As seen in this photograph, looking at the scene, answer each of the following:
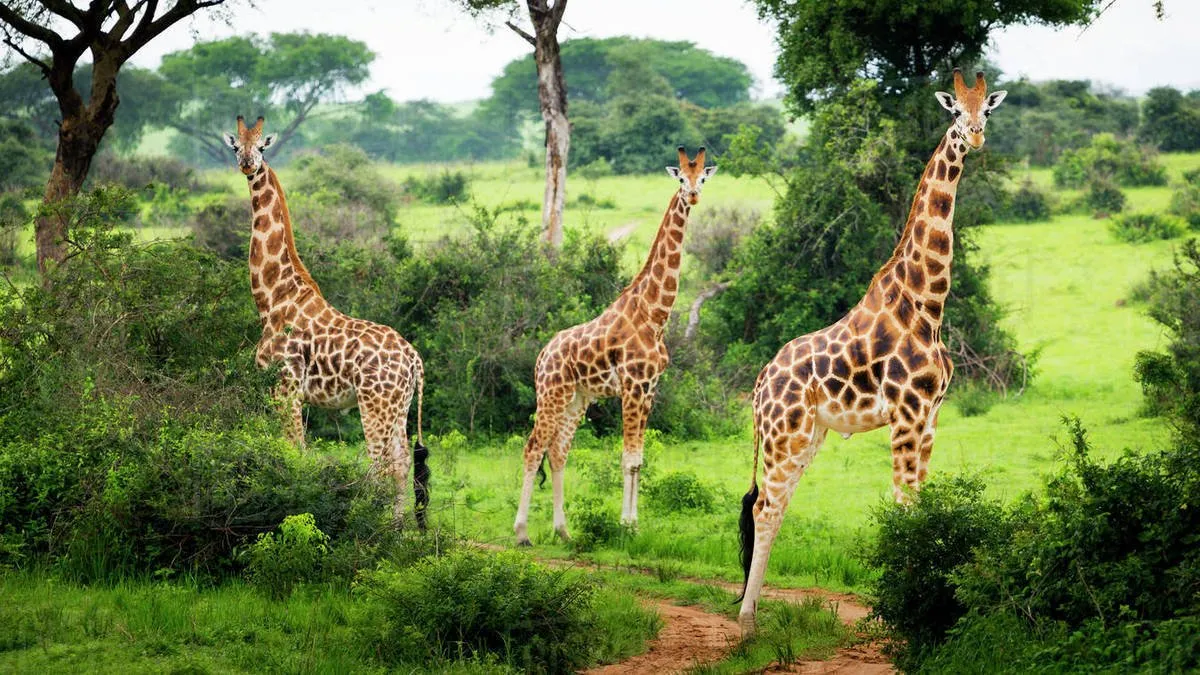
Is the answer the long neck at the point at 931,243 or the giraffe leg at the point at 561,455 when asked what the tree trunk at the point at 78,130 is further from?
the long neck at the point at 931,243

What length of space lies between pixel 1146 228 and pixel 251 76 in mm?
39191

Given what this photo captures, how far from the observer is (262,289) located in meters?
12.1

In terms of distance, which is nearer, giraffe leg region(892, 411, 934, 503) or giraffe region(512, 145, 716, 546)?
giraffe leg region(892, 411, 934, 503)

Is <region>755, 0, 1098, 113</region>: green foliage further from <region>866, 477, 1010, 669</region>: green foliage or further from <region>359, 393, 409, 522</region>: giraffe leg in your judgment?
<region>866, 477, 1010, 669</region>: green foliage

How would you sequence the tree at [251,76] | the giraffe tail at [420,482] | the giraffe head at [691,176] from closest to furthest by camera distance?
the giraffe tail at [420,482], the giraffe head at [691,176], the tree at [251,76]

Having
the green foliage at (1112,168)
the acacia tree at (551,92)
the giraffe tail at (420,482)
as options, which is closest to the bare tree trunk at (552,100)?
the acacia tree at (551,92)

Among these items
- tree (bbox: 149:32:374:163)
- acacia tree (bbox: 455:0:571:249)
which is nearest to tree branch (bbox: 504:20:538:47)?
acacia tree (bbox: 455:0:571:249)

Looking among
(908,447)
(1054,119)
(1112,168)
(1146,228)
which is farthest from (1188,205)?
(908,447)

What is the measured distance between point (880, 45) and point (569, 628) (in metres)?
16.1

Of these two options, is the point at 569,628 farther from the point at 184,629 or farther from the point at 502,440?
the point at 502,440

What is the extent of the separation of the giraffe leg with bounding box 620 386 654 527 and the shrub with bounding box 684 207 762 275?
13.8 meters

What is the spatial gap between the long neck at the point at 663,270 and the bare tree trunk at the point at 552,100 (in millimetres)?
9208

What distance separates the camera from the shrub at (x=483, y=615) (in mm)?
7352

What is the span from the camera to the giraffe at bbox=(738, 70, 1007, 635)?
880 cm
